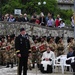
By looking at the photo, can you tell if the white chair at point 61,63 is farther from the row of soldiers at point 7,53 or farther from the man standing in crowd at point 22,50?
the man standing in crowd at point 22,50

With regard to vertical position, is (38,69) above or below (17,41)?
below

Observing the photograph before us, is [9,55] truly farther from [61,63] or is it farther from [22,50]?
[22,50]

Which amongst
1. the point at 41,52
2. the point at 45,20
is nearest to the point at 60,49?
the point at 41,52

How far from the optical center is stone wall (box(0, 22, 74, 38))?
30719 millimetres

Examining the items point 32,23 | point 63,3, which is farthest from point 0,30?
point 63,3

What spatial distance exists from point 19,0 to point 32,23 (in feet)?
102

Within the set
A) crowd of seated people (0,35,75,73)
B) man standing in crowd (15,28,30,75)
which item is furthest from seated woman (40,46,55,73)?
man standing in crowd (15,28,30,75)

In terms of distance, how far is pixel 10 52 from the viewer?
20.6 m

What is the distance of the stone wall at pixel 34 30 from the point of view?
30719mm

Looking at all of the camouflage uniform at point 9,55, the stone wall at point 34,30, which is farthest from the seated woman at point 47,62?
the stone wall at point 34,30

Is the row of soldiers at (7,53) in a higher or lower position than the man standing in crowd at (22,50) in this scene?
lower

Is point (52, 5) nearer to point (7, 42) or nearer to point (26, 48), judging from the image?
point (7, 42)

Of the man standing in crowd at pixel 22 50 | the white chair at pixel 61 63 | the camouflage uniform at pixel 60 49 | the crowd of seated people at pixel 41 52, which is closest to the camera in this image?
the man standing in crowd at pixel 22 50

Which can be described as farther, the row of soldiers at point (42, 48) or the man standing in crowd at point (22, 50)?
the row of soldiers at point (42, 48)
